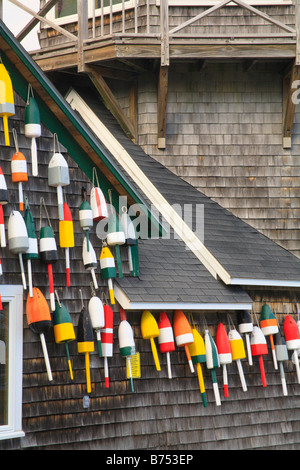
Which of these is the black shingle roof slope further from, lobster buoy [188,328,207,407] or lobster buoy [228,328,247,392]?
lobster buoy [188,328,207,407]

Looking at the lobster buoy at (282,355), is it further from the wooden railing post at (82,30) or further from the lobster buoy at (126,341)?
the wooden railing post at (82,30)

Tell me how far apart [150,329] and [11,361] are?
A: 1.78m

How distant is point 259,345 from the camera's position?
9406mm

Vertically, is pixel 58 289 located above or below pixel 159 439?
above

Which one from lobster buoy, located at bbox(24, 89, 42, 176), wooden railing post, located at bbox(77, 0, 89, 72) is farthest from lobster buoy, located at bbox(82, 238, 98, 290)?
wooden railing post, located at bbox(77, 0, 89, 72)

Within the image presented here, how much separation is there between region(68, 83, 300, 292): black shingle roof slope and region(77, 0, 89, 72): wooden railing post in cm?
80

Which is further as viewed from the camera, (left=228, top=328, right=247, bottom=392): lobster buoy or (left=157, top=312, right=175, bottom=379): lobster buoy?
(left=228, top=328, right=247, bottom=392): lobster buoy

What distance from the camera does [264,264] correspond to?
9977 mm

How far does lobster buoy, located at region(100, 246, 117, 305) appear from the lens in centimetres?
790

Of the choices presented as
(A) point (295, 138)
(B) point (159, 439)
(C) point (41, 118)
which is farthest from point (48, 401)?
(A) point (295, 138)

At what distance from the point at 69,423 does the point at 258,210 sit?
15.8 ft

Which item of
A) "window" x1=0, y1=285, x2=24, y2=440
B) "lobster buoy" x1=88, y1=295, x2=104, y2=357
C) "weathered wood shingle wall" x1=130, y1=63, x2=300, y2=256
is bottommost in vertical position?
"window" x1=0, y1=285, x2=24, y2=440

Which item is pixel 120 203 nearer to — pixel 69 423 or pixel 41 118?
pixel 41 118
